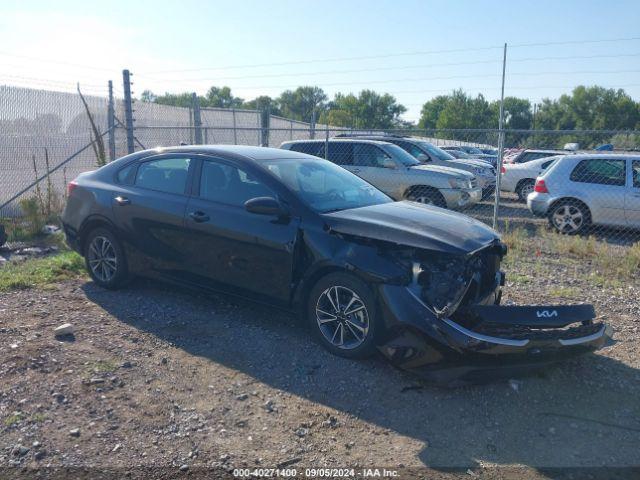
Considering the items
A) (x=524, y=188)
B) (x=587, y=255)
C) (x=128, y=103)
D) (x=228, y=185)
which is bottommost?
(x=587, y=255)

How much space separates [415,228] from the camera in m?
4.75

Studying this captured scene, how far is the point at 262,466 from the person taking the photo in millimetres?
3438

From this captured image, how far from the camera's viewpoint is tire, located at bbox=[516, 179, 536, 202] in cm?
1625

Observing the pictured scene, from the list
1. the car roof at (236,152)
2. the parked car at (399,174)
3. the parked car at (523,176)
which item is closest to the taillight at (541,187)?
the parked car at (399,174)

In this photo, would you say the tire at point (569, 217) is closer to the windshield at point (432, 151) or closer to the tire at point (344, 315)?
the windshield at point (432, 151)

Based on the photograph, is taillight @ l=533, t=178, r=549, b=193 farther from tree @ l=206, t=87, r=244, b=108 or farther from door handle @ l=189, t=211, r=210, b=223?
tree @ l=206, t=87, r=244, b=108

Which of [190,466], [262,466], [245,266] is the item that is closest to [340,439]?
[262,466]

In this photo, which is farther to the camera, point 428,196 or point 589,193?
point 428,196

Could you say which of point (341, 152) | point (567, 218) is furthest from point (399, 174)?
point (567, 218)

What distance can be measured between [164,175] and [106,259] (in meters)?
1.21

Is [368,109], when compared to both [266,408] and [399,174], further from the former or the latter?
[266,408]

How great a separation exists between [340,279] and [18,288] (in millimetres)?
4116

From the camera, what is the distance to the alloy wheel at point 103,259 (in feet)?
21.0

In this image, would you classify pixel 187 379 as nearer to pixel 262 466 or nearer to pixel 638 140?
pixel 262 466
